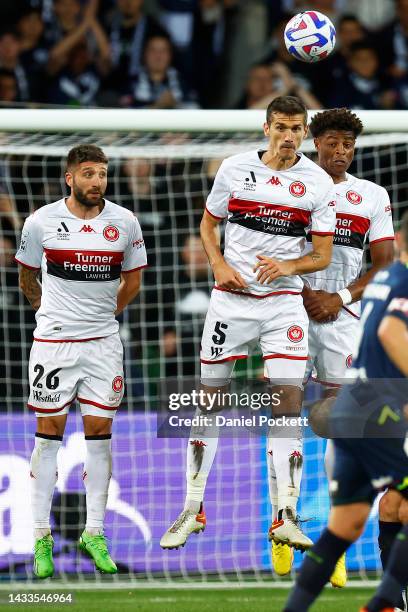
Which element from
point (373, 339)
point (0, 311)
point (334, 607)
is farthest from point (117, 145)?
point (373, 339)

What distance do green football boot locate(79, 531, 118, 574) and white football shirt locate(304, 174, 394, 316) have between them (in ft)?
7.10

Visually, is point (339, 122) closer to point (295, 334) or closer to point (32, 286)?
point (295, 334)

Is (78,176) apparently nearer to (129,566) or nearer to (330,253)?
(330,253)

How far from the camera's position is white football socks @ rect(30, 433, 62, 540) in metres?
8.28

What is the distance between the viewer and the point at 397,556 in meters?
6.27

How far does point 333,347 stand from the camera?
8578 millimetres

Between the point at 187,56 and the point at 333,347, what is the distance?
5.71 meters

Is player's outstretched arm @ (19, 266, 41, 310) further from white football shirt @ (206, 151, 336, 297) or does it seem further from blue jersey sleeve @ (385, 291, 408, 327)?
blue jersey sleeve @ (385, 291, 408, 327)

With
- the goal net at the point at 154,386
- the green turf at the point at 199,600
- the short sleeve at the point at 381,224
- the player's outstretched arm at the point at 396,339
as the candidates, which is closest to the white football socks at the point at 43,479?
the green turf at the point at 199,600

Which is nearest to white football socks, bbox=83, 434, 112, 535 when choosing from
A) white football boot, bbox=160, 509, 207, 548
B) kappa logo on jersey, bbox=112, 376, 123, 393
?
kappa logo on jersey, bbox=112, 376, 123, 393

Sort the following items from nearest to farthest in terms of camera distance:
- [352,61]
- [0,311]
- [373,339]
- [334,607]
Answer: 1. [373,339]
2. [334,607]
3. [0,311]
4. [352,61]

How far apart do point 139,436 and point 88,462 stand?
5.54 feet

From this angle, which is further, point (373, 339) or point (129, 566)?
point (129, 566)

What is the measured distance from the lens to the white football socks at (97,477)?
8344mm
